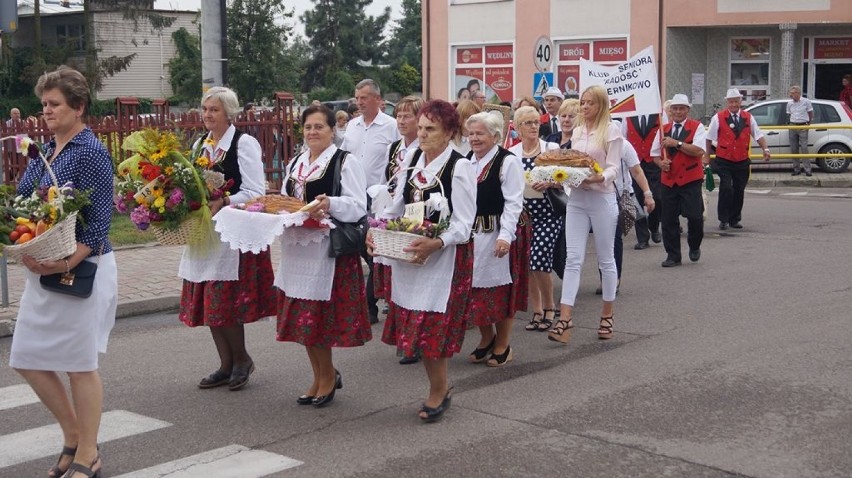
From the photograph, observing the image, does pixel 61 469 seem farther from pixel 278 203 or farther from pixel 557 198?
pixel 557 198

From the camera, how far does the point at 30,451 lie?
6277mm

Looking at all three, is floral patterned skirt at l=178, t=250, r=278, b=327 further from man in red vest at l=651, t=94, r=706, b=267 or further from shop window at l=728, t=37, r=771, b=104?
shop window at l=728, t=37, r=771, b=104

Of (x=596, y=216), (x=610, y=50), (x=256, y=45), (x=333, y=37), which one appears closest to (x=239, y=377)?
(x=596, y=216)

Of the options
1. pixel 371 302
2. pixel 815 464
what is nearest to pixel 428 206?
pixel 815 464

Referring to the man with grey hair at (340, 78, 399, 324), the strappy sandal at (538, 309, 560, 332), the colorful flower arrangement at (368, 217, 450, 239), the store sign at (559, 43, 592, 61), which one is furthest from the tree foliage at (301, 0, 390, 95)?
the colorful flower arrangement at (368, 217, 450, 239)

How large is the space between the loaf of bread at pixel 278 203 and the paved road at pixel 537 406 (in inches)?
50.3

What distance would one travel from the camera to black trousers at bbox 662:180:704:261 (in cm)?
1262

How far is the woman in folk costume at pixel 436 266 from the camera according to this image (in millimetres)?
6547

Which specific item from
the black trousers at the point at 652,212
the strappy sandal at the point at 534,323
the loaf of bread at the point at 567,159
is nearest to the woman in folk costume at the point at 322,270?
the loaf of bread at the point at 567,159

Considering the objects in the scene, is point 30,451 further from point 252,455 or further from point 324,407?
point 324,407

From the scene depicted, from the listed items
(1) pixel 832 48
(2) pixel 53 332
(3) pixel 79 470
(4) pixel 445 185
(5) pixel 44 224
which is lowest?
(3) pixel 79 470

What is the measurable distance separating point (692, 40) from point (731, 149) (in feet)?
57.8

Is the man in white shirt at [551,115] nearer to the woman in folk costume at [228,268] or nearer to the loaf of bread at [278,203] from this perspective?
the woman in folk costume at [228,268]

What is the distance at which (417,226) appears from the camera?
6.43 m
